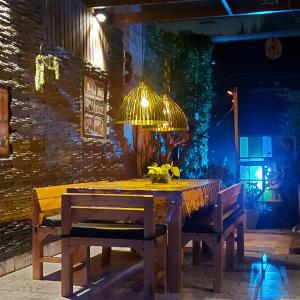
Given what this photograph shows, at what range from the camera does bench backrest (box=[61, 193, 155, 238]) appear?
401 cm

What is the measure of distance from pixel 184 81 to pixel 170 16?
2.88m

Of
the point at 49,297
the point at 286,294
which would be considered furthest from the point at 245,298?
the point at 49,297

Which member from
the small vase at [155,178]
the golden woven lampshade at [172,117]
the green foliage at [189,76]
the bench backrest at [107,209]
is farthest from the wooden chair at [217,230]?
the green foliage at [189,76]

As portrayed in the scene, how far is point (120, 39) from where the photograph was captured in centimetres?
846

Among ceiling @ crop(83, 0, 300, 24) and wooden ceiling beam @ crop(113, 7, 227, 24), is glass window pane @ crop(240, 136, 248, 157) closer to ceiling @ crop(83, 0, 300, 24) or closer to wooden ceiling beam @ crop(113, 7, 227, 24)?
ceiling @ crop(83, 0, 300, 24)

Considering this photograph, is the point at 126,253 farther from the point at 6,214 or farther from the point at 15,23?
the point at 15,23

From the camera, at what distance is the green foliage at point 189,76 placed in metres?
10.1

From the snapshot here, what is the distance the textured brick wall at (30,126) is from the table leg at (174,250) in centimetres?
179

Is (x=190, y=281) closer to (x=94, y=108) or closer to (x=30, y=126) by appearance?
(x=30, y=126)

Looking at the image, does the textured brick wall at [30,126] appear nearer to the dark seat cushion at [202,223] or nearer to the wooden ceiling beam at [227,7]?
the dark seat cushion at [202,223]

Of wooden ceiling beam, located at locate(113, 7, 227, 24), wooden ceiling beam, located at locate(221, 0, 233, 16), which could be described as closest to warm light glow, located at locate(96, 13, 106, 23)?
wooden ceiling beam, located at locate(113, 7, 227, 24)

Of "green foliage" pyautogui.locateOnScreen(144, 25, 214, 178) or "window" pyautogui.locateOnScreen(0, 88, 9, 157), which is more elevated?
"green foliage" pyautogui.locateOnScreen(144, 25, 214, 178)

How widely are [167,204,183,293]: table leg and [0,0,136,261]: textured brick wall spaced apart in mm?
1795

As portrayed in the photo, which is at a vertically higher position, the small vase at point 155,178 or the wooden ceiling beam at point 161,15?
the wooden ceiling beam at point 161,15
